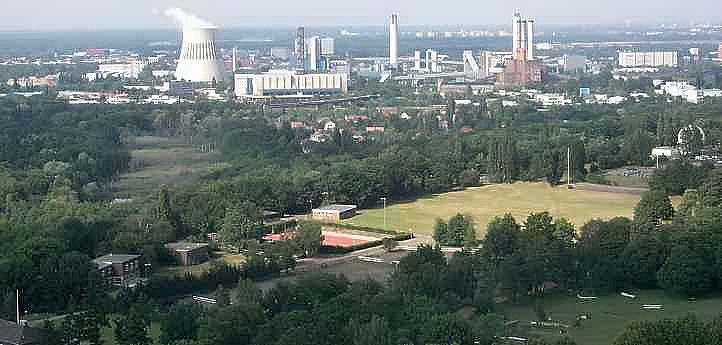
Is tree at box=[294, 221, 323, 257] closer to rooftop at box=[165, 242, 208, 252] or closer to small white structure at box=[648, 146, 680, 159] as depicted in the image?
rooftop at box=[165, 242, 208, 252]

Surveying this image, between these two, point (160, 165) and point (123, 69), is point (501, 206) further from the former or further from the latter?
point (123, 69)

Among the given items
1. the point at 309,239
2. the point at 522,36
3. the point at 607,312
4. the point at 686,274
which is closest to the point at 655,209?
the point at 686,274

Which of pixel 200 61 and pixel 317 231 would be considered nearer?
pixel 317 231

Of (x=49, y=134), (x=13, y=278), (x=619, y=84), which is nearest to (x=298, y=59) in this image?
(x=619, y=84)

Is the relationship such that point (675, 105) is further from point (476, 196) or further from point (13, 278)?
point (13, 278)

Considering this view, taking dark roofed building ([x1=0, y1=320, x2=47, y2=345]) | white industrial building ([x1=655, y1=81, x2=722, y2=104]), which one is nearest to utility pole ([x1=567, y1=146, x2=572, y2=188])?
dark roofed building ([x1=0, y1=320, x2=47, y2=345])

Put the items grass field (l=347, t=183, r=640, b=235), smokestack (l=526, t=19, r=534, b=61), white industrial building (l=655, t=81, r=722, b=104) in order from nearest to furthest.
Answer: grass field (l=347, t=183, r=640, b=235) → white industrial building (l=655, t=81, r=722, b=104) → smokestack (l=526, t=19, r=534, b=61)
